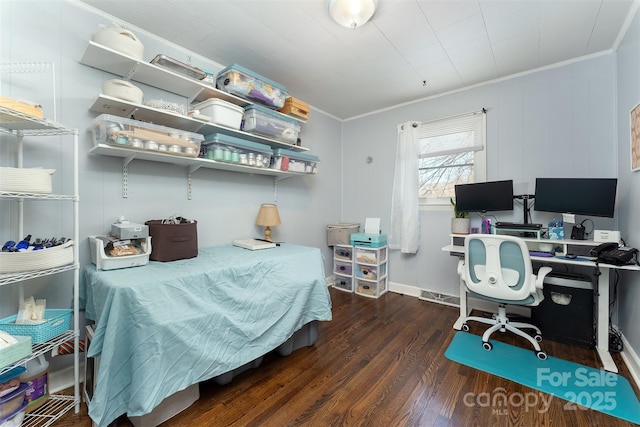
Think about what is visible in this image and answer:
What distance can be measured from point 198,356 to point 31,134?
1.58m

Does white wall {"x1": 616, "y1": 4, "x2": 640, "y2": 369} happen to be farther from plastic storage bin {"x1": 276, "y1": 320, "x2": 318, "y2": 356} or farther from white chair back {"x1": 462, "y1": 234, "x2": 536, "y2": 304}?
plastic storage bin {"x1": 276, "y1": 320, "x2": 318, "y2": 356}

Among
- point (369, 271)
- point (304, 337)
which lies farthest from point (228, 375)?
point (369, 271)

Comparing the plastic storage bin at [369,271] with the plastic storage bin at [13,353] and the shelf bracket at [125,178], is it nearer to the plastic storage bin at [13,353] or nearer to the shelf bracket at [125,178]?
the shelf bracket at [125,178]

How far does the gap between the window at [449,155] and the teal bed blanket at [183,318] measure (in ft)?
6.79

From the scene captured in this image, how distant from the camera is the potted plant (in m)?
2.75

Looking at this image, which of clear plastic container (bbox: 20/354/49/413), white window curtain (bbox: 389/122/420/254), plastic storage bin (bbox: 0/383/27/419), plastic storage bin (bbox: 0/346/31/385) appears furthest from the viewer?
white window curtain (bbox: 389/122/420/254)

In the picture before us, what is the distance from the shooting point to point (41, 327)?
4.36 ft

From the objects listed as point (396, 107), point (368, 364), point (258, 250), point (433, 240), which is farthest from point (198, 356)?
point (396, 107)

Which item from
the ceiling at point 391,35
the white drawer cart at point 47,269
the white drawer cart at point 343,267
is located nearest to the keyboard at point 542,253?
the ceiling at point 391,35

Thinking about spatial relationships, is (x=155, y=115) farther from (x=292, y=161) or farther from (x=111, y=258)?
(x=292, y=161)

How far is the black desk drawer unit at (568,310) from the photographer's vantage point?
204 centimetres

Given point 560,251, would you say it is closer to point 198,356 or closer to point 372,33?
point 372,33

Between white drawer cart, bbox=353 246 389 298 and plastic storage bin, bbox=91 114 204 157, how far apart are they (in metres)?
2.30

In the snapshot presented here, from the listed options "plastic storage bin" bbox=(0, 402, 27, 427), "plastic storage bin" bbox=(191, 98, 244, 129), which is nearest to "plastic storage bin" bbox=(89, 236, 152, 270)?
"plastic storage bin" bbox=(0, 402, 27, 427)
